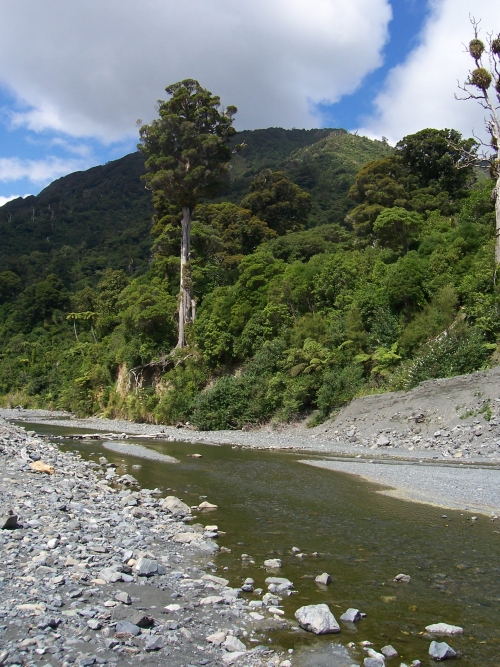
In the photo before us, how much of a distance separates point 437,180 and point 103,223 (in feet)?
307

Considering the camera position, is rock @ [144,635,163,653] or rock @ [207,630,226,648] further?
rock @ [207,630,226,648]

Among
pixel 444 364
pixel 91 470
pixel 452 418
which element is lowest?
pixel 91 470

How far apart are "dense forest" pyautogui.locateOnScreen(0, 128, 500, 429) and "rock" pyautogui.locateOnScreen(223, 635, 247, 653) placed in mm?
20423

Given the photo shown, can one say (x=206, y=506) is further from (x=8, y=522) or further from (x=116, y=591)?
(x=116, y=591)

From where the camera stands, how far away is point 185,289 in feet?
143

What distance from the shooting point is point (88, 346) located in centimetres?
6000

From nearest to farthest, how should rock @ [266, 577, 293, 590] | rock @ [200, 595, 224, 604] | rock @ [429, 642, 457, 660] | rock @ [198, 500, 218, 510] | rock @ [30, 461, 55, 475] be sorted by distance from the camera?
rock @ [429, 642, 457, 660] → rock @ [200, 595, 224, 604] → rock @ [266, 577, 293, 590] → rock @ [198, 500, 218, 510] → rock @ [30, 461, 55, 475]

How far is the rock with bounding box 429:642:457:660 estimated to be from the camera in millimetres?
5586

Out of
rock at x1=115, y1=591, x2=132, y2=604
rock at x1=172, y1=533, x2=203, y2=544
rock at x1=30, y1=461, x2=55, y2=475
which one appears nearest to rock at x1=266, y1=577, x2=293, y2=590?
rock at x1=115, y1=591, x2=132, y2=604

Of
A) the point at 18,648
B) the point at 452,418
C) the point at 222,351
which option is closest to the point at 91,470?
the point at 18,648

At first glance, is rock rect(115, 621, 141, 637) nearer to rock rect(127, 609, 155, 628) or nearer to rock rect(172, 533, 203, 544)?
rock rect(127, 609, 155, 628)

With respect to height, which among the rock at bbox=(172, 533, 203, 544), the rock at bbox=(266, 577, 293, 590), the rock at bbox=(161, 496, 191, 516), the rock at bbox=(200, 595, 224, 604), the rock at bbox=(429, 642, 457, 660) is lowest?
the rock at bbox=(161, 496, 191, 516)

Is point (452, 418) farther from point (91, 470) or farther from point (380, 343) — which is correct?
point (91, 470)

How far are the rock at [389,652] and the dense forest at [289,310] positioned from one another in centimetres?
1970
